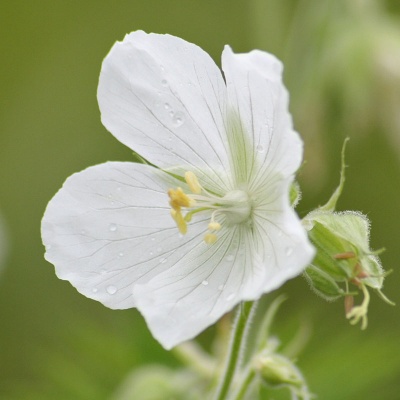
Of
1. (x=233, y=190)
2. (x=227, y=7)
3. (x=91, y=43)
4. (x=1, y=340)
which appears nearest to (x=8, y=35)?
(x=91, y=43)

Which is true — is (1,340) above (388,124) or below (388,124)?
below

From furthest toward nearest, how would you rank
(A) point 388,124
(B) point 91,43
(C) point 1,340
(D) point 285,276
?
1. (B) point 91,43
2. (C) point 1,340
3. (A) point 388,124
4. (D) point 285,276

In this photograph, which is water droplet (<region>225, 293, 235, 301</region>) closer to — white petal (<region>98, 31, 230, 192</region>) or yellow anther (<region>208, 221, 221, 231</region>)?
yellow anther (<region>208, 221, 221, 231</region>)

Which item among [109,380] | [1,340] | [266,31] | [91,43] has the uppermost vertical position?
[266,31]

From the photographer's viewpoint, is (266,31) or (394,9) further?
(394,9)

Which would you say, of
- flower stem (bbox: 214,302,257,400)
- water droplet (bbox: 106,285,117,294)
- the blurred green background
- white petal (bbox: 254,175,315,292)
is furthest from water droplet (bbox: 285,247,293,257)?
the blurred green background

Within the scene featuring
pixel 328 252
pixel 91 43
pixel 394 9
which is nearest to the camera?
pixel 328 252

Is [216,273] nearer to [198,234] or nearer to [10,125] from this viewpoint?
[198,234]
